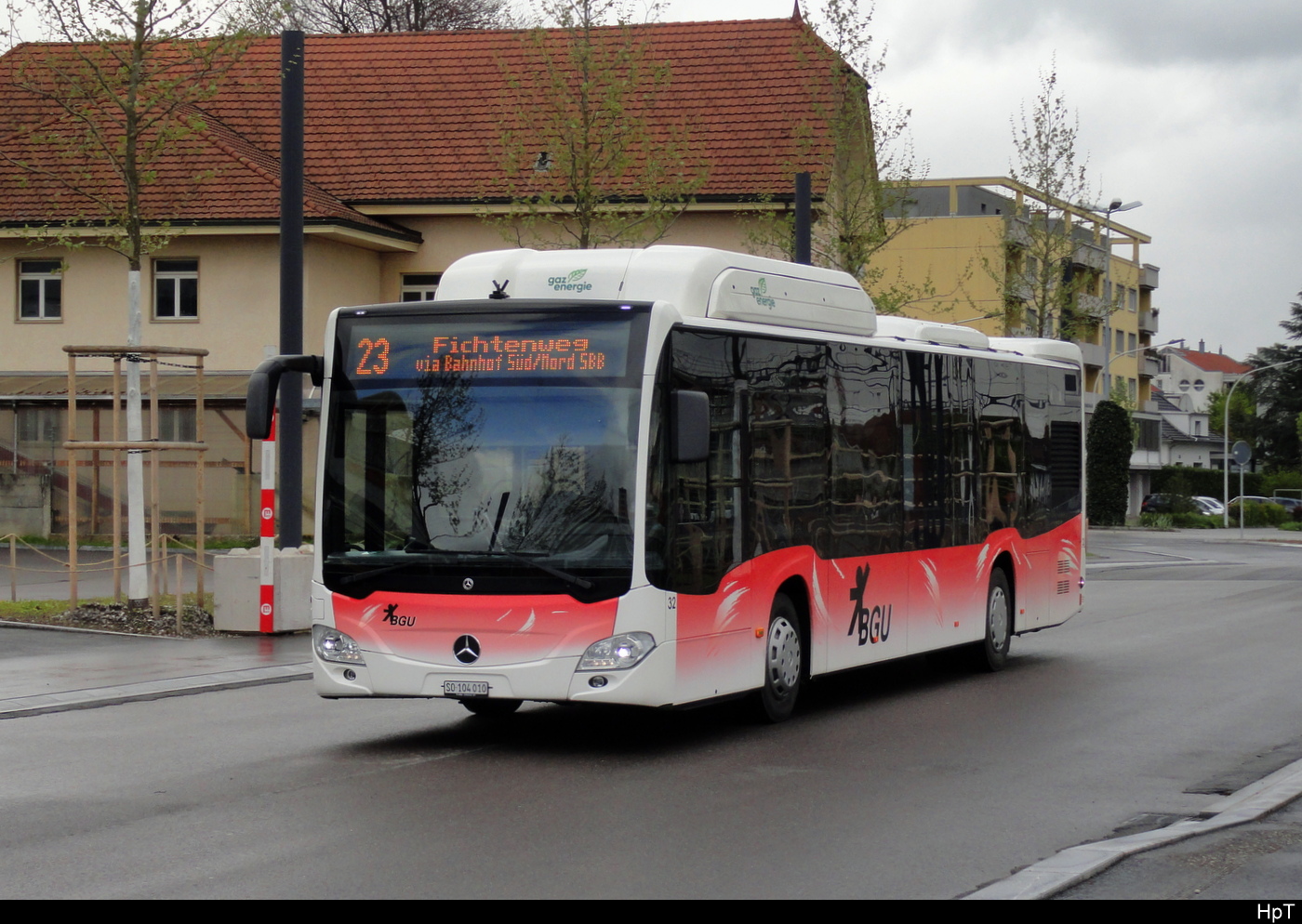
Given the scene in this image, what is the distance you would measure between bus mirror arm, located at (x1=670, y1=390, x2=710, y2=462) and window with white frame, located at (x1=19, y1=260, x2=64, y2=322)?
30.6 m

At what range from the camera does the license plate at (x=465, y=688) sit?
34.4 feet

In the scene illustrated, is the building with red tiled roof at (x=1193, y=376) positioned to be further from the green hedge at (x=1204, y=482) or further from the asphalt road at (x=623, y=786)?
the asphalt road at (x=623, y=786)

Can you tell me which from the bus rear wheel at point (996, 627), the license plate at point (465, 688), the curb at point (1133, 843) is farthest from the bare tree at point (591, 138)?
the curb at point (1133, 843)

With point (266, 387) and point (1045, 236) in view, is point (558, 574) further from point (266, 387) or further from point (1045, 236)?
point (1045, 236)

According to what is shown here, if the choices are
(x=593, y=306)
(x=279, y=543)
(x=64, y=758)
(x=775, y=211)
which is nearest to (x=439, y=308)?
(x=593, y=306)

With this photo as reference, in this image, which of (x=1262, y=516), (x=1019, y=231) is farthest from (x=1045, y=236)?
(x=1262, y=516)

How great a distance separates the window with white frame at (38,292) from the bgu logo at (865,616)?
28872mm

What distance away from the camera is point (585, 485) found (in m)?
10.5

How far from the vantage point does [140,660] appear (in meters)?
16.3

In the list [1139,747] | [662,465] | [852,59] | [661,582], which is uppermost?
[852,59]

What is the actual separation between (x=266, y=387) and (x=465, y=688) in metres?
2.24

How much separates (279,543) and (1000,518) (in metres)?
7.95

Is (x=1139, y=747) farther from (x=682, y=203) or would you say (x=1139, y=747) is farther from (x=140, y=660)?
(x=682, y=203)

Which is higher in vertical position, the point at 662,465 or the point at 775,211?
the point at 775,211
